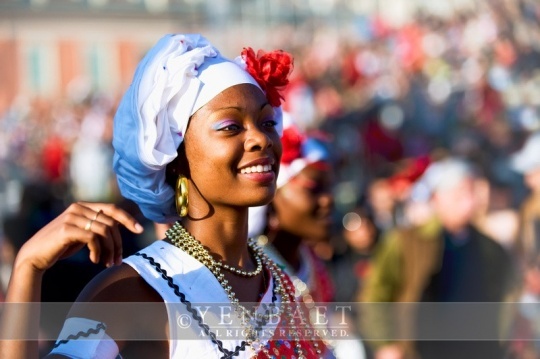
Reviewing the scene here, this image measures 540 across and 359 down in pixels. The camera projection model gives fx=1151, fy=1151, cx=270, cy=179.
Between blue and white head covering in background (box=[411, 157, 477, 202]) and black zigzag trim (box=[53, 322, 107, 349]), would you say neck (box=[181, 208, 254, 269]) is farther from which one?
blue and white head covering in background (box=[411, 157, 477, 202])

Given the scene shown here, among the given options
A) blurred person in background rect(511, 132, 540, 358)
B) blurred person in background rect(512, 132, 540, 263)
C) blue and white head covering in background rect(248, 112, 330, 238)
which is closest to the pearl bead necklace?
blue and white head covering in background rect(248, 112, 330, 238)

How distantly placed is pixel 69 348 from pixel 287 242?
9.85 ft

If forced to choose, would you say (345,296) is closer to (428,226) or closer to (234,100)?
(428,226)

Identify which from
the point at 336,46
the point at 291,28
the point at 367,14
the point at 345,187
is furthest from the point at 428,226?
the point at 291,28

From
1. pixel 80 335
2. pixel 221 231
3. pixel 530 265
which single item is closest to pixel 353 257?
pixel 530 265

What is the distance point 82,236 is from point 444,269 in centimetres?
461

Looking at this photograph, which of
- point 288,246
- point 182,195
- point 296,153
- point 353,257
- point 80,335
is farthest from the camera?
point 353,257

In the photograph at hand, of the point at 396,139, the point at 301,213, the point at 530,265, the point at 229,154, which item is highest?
the point at 229,154

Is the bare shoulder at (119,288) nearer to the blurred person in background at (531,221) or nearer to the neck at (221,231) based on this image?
the neck at (221,231)

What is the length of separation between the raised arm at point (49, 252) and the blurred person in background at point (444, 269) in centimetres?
435

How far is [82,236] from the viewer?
248cm

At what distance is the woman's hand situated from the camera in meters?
2.48

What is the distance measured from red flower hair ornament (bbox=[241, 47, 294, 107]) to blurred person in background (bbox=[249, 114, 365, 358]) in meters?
2.06

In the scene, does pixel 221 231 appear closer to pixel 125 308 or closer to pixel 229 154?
pixel 229 154
